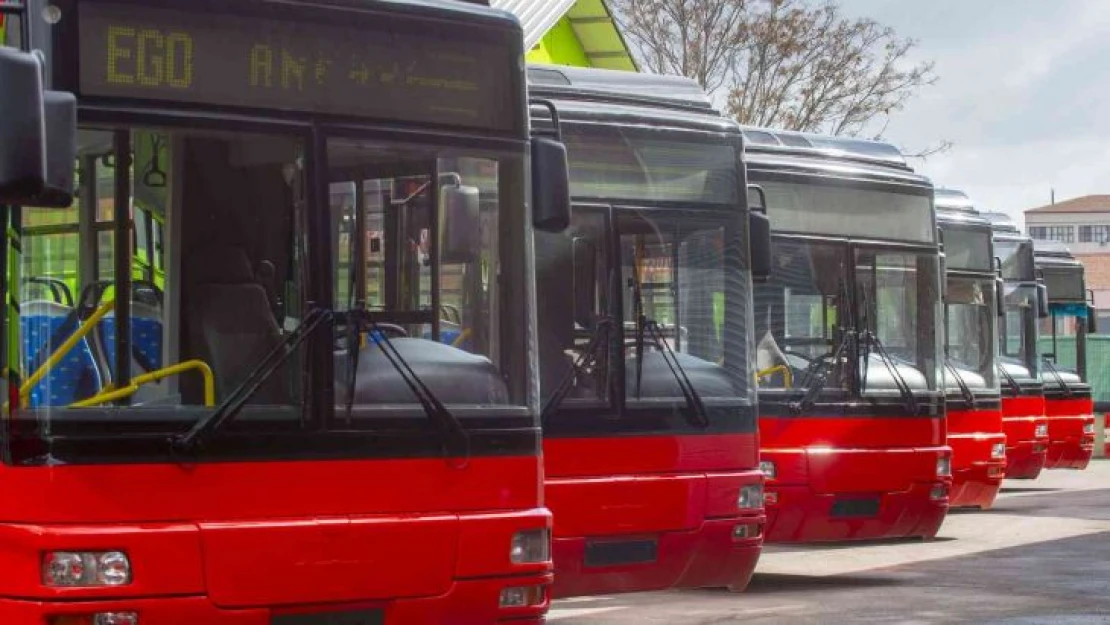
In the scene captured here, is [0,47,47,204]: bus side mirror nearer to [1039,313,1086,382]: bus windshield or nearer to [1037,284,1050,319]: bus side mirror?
[1037,284,1050,319]: bus side mirror

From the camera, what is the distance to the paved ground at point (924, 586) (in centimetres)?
1327

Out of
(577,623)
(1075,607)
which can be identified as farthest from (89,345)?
(1075,607)

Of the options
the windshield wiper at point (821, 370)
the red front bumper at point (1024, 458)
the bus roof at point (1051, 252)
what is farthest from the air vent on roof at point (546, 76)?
the bus roof at point (1051, 252)

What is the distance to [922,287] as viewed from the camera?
1664 centimetres

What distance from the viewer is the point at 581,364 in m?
11.9

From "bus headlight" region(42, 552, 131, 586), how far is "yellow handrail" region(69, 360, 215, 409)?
21.0 inches

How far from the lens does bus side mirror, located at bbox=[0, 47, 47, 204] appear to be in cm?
707

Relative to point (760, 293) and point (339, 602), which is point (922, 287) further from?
point (339, 602)

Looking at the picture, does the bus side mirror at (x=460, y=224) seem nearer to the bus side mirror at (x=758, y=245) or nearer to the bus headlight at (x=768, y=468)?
the bus side mirror at (x=758, y=245)

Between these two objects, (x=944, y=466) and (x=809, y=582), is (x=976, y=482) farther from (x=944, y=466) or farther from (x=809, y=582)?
(x=809, y=582)

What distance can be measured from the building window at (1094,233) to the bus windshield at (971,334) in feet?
409

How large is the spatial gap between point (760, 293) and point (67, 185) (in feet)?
28.7

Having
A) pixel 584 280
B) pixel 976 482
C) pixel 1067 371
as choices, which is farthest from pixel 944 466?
pixel 1067 371

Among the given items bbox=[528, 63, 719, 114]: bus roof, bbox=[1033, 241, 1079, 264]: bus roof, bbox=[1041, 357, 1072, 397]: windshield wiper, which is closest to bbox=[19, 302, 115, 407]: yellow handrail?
bbox=[528, 63, 719, 114]: bus roof
